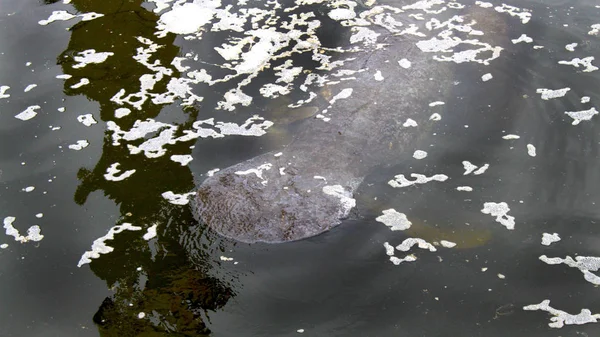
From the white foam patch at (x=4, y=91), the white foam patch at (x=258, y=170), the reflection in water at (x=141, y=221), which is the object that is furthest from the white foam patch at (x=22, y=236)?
the white foam patch at (x=4, y=91)

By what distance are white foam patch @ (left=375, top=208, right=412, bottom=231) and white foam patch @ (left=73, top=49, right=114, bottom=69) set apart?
14.1ft

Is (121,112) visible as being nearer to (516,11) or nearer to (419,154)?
(419,154)

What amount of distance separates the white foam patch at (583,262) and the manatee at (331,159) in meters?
1.66

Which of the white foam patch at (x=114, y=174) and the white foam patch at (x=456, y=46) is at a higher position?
the white foam patch at (x=456, y=46)

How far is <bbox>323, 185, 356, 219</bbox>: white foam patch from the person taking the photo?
5020mm

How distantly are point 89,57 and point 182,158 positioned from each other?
248 centimetres

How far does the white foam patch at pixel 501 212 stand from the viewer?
493 cm

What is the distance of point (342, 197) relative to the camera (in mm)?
5109

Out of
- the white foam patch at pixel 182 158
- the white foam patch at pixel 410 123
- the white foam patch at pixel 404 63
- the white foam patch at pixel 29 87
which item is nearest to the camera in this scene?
the white foam patch at pixel 182 158

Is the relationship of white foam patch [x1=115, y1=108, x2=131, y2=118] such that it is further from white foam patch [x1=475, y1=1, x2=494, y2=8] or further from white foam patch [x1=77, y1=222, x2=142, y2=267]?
white foam patch [x1=475, y1=1, x2=494, y2=8]

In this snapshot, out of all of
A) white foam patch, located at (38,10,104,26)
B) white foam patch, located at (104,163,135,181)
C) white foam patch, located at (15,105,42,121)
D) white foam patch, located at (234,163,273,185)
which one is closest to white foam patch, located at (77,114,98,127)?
white foam patch, located at (15,105,42,121)

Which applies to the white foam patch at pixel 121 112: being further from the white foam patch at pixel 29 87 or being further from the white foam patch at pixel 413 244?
the white foam patch at pixel 413 244

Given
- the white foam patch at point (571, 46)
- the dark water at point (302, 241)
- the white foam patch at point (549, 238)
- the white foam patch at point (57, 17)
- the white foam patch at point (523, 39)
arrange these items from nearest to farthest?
the dark water at point (302, 241), the white foam patch at point (549, 238), the white foam patch at point (571, 46), the white foam patch at point (523, 39), the white foam patch at point (57, 17)

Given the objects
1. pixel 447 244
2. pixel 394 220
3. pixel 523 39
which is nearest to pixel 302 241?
pixel 394 220
